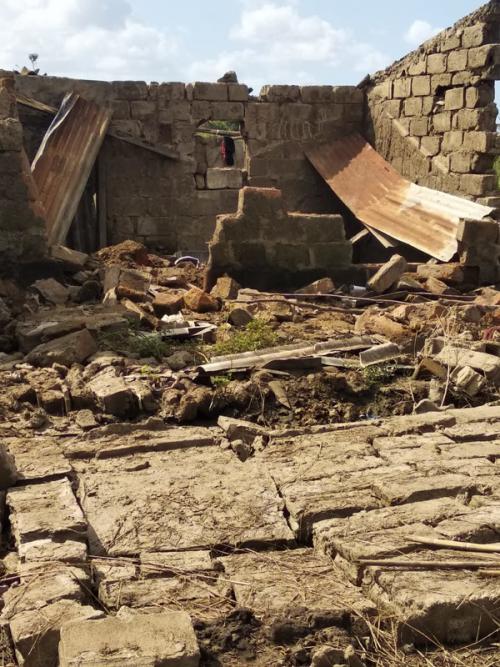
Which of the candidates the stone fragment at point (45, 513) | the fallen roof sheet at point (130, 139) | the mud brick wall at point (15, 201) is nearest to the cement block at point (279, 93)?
the fallen roof sheet at point (130, 139)

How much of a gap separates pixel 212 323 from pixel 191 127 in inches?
243

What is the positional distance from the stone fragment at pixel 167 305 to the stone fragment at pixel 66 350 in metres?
1.44

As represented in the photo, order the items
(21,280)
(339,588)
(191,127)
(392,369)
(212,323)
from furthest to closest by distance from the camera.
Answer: (191,127) → (21,280) → (212,323) → (392,369) → (339,588)

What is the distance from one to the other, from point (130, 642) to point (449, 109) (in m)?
11.0

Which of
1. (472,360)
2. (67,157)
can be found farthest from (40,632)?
(67,157)

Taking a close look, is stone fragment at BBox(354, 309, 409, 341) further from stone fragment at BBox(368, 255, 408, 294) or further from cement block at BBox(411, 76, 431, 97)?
cement block at BBox(411, 76, 431, 97)

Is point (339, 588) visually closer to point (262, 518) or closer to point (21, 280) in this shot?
point (262, 518)

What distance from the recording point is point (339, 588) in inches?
148

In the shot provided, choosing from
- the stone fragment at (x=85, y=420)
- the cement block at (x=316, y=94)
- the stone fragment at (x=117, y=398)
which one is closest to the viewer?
the stone fragment at (x=85, y=420)

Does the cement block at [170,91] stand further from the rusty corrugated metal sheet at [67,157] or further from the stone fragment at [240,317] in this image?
the stone fragment at [240,317]

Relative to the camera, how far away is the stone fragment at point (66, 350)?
7.01 metres

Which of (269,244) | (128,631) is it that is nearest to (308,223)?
(269,244)

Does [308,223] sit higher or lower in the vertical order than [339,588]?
higher

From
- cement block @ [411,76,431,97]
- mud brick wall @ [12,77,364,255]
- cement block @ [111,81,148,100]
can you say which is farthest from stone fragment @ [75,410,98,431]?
cement block @ [411,76,431,97]
